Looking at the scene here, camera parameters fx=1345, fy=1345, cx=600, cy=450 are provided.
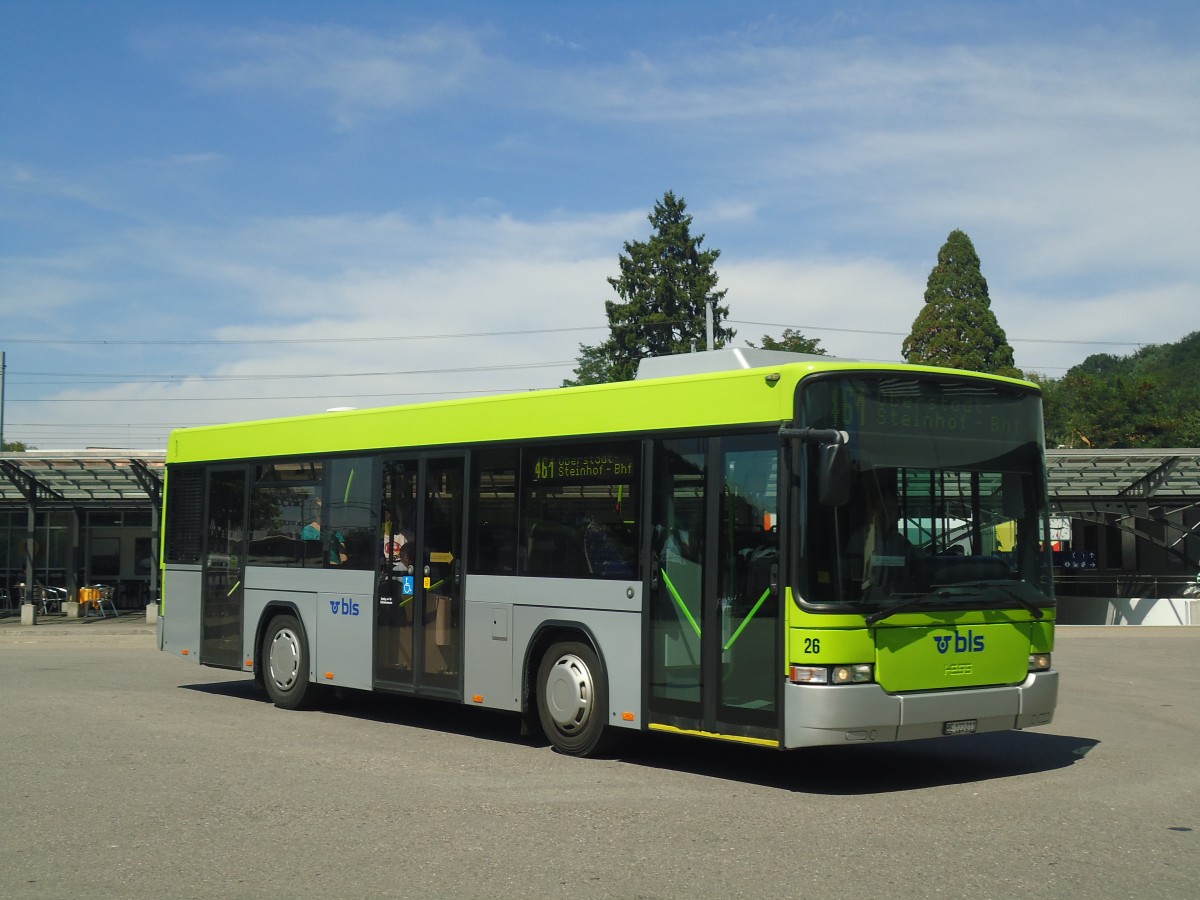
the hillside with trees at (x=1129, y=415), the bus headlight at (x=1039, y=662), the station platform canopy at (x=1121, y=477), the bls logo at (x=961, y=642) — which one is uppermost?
the hillside with trees at (x=1129, y=415)

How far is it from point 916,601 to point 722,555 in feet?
4.53

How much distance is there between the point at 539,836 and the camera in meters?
7.67

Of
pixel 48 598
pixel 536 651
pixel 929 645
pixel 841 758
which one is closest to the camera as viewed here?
pixel 929 645

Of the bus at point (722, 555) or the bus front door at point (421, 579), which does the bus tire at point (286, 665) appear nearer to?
the bus at point (722, 555)

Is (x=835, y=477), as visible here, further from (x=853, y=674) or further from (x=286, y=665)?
(x=286, y=665)

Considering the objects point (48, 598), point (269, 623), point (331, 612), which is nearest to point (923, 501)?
point (331, 612)

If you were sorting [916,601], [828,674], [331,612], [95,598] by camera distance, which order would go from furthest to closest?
[95,598], [331,612], [916,601], [828,674]

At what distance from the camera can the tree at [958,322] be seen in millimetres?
66125

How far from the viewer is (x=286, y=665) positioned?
14531mm

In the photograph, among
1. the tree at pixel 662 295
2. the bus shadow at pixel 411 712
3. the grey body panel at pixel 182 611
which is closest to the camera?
the bus shadow at pixel 411 712

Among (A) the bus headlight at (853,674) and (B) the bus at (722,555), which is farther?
(B) the bus at (722,555)

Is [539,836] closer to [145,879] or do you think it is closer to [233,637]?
[145,879]

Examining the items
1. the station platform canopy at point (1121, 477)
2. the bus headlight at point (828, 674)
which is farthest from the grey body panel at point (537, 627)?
the station platform canopy at point (1121, 477)

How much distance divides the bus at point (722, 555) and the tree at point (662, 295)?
4980cm
